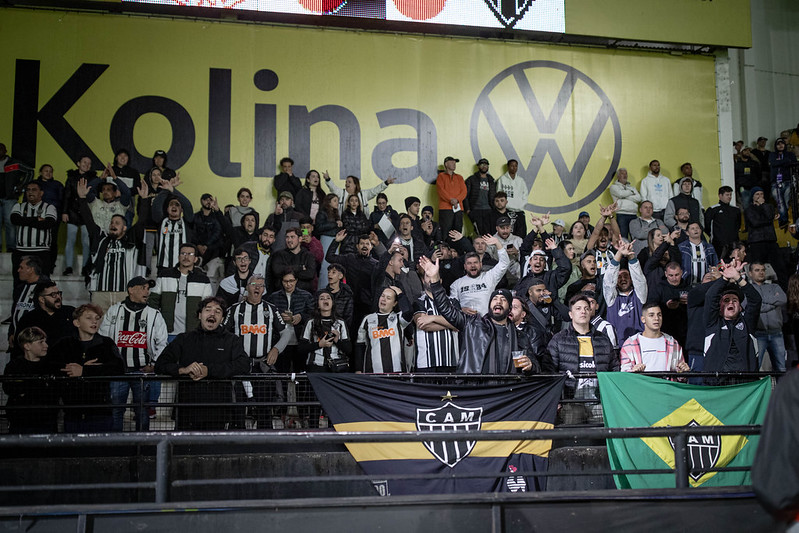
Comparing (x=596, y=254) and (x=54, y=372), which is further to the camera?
(x=596, y=254)

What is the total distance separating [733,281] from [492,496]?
5.88m

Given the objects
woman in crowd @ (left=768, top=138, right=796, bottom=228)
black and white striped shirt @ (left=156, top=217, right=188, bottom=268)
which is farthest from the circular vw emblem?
black and white striped shirt @ (left=156, top=217, right=188, bottom=268)

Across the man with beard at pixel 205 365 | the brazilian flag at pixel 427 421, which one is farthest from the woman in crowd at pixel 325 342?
the brazilian flag at pixel 427 421

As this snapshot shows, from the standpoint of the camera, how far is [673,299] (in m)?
11.2

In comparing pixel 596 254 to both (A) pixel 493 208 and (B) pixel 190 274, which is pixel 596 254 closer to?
(A) pixel 493 208

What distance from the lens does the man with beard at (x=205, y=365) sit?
7.73 meters

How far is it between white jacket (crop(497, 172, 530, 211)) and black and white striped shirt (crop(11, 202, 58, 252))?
8357 millimetres

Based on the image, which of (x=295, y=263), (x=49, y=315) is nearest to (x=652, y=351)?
(x=295, y=263)

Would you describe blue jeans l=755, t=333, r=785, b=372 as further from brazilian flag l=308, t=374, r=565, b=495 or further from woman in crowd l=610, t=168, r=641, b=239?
brazilian flag l=308, t=374, r=565, b=495

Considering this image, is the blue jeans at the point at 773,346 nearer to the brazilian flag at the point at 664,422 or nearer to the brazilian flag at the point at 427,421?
the brazilian flag at the point at 664,422

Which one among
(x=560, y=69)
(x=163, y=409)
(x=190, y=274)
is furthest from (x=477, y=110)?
(x=163, y=409)

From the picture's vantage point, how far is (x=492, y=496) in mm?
4945

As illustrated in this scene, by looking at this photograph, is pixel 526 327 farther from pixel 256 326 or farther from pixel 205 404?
pixel 205 404

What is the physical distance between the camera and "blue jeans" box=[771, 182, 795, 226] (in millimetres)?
15938
